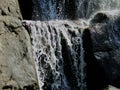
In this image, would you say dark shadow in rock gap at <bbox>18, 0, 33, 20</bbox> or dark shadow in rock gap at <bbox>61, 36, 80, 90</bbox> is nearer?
dark shadow in rock gap at <bbox>61, 36, 80, 90</bbox>

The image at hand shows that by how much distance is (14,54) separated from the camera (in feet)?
23.0

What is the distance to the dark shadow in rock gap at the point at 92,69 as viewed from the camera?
9.27 metres

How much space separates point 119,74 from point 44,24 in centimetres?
241

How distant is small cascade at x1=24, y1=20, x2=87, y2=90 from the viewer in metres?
8.76

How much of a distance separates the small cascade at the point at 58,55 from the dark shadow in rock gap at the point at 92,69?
0.13 metres

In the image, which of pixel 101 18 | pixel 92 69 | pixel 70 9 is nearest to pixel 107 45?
pixel 92 69

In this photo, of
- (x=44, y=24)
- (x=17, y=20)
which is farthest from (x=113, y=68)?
(x=17, y=20)

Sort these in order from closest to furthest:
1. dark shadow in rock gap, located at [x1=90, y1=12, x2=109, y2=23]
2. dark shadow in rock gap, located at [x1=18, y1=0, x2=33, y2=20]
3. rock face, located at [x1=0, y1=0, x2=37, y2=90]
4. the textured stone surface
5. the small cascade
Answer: rock face, located at [x1=0, y1=0, x2=37, y2=90], the textured stone surface, the small cascade, dark shadow in rock gap, located at [x1=90, y1=12, x2=109, y2=23], dark shadow in rock gap, located at [x1=18, y1=0, x2=33, y2=20]

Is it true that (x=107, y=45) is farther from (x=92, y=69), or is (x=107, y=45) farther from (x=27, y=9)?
(x=27, y=9)

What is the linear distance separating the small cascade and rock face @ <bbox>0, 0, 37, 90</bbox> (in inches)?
54.5

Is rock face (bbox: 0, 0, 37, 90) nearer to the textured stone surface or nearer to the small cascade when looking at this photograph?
the textured stone surface

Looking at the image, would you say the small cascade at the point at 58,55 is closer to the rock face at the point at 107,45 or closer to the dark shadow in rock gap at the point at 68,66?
the dark shadow in rock gap at the point at 68,66

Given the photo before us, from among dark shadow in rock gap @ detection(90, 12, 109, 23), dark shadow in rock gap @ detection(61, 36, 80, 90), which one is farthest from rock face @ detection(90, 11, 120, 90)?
dark shadow in rock gap @ detection(61, 36, 80, 90)

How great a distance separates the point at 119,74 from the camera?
9406 millimetres
